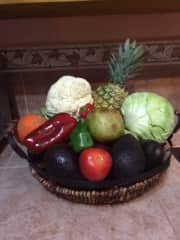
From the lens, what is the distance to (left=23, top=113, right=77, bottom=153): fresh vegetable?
2.48 feet

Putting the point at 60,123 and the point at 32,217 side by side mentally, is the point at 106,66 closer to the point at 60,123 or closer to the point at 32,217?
the point at 60,123

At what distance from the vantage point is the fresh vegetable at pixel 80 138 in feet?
2.37

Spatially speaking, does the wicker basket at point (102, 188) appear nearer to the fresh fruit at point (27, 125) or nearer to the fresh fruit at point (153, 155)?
the fresh fruit at point (153, 155)

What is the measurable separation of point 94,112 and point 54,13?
40 centimetres

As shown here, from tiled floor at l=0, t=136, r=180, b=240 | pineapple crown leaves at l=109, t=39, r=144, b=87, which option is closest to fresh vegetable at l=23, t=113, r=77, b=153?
tiled floor at l=0, t=136, r=180, b=240

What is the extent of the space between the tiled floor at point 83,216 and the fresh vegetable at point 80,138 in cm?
13

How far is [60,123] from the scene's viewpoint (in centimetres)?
78

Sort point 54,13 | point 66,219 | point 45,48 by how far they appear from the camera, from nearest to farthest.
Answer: point 66,219, point 54,13, point 45,48

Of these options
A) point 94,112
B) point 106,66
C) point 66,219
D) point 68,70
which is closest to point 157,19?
point 106,66

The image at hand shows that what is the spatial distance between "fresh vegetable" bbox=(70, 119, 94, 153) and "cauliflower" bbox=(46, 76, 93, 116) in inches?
5.3

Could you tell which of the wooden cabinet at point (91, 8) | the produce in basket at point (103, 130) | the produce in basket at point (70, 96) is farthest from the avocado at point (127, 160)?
the wooden cabinet at point (91, 8)

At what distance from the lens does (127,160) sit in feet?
2.24

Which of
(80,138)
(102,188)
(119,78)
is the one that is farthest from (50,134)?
(119,78)

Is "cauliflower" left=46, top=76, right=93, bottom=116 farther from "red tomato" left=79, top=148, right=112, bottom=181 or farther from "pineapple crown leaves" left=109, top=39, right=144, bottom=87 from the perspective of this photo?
"red tomato" left=79, top=148, right=112, bottom=181
